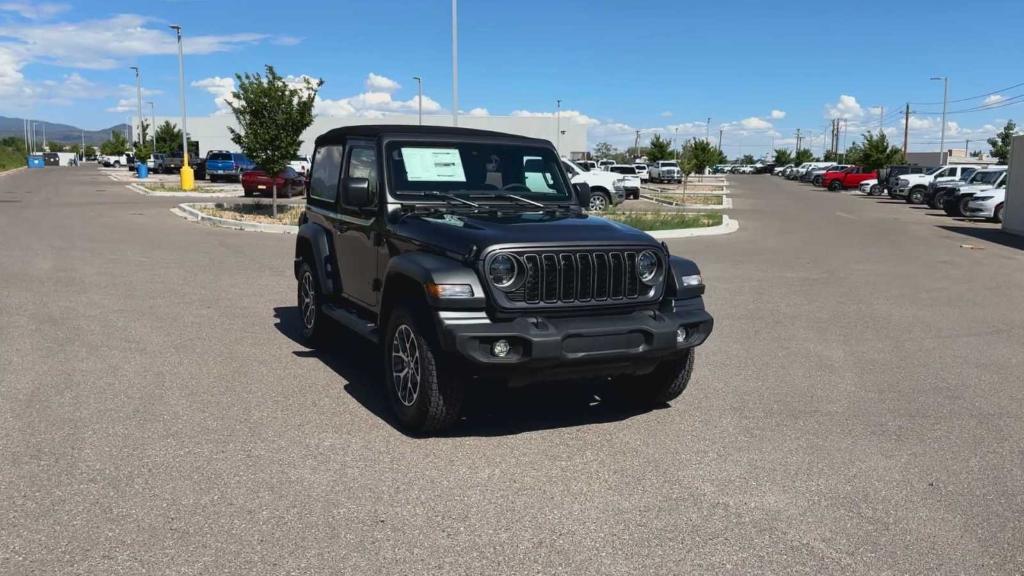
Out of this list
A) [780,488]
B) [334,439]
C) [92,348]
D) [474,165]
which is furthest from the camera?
[92,348]

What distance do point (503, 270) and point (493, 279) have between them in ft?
0.26

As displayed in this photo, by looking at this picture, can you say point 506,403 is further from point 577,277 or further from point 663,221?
point 663,221

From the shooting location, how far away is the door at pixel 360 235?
6160mm

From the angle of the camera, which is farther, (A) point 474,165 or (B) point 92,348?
(B) point 92,348

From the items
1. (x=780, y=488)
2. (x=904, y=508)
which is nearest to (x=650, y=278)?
(x=780, y=488)

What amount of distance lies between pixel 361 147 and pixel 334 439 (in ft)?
7.91

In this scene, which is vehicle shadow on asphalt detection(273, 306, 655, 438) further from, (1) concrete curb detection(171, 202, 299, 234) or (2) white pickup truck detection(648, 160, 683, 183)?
(2) white pickup truck detection(648, 160, 683, 183)

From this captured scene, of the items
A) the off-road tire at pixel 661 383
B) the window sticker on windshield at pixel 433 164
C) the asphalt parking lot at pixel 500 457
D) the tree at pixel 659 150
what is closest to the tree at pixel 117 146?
the tree at pixel 659 150

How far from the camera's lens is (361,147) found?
6.62m

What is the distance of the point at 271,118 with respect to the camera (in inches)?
872

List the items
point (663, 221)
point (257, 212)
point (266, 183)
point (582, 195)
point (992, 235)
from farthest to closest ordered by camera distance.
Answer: point (266, 183), point (257, 212), point (992, 235), point (663, 221), point (582, 195)

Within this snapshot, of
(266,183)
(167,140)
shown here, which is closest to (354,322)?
(266,183)

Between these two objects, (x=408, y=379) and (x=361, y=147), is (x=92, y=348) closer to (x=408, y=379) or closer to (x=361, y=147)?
(x=361, y=147)

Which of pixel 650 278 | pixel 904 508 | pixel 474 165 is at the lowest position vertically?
pixel 904 508
